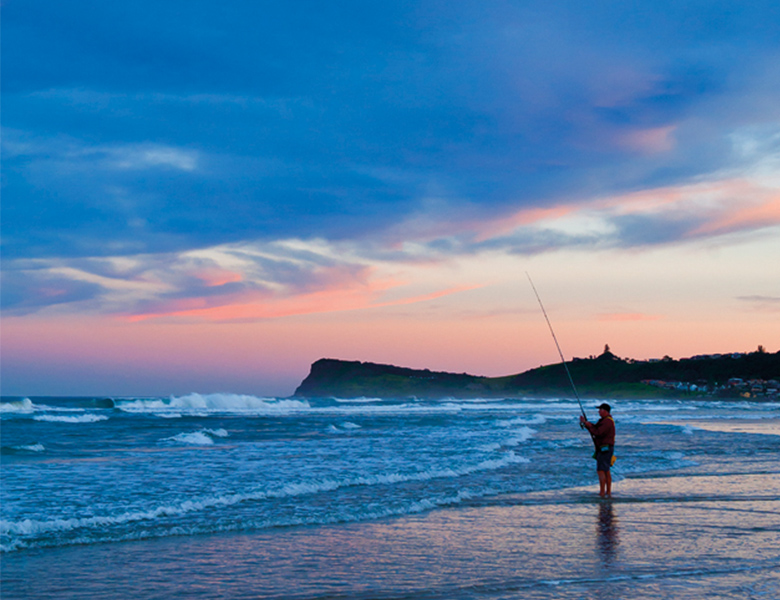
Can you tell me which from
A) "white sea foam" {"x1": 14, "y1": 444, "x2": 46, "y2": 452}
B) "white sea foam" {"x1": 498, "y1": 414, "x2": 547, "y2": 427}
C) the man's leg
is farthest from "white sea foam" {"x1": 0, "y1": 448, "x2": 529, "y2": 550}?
"white sea foam" {"x1": 498, "y1": 414, "x2": 547, "y2": 427}

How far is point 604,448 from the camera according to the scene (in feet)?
40.6

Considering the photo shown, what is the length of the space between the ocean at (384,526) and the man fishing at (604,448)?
0.37 m

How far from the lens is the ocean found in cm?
656

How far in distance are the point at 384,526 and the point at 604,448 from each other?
475cm

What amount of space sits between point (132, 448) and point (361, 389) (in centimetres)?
14967

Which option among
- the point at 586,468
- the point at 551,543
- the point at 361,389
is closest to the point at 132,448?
the point at 586,468

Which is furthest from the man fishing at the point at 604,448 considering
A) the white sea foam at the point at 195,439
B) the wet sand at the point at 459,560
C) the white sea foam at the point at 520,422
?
the white sea foam at the point at 520,422

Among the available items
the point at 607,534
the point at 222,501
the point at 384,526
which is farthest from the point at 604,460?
the point at 222,501

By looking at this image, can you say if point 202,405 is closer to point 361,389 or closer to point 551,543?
A: point 551,543

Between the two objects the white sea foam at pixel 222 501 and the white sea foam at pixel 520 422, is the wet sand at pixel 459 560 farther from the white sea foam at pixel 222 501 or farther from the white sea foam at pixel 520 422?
the white sea foam at pixel 520 422

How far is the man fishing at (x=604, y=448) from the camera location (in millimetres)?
12126

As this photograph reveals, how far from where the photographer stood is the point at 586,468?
53.5 ft

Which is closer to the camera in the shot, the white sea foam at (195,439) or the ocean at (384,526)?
the ocean at (384,526)

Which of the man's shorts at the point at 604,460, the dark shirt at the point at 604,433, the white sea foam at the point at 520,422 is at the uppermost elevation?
the dark shirt at the point at 604,433
